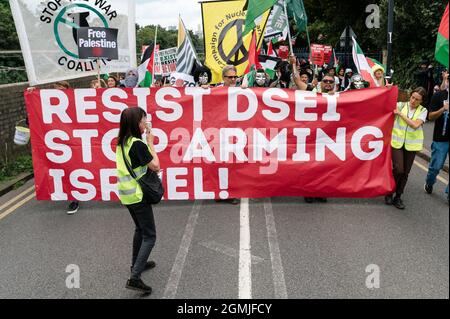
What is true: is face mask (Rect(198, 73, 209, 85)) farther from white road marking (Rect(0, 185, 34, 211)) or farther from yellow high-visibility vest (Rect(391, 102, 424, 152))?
white road marking (Rect(0, 185, 34, 211))

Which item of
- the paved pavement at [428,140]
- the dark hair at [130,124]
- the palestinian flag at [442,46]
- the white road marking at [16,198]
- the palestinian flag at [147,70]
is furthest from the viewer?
the paved pavement at [428,140]

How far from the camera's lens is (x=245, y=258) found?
4750 mm

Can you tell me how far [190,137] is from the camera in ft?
21.1

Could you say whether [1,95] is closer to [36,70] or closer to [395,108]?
[36,70]

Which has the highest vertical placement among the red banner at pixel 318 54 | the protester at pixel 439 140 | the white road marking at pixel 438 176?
the red banner at pixel 318 54

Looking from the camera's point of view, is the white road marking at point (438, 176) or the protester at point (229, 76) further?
the white road marking at point (438, 176)

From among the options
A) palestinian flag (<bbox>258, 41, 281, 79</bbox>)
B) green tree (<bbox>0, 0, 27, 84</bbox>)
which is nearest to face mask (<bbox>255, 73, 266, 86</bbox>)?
palestinian flag (<bbox>258, 41, 281, 79</bbox>)

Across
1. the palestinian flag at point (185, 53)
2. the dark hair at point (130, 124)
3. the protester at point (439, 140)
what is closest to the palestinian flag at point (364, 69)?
the protester at point (439, 140)

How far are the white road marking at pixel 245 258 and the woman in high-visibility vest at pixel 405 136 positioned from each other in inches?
88.4

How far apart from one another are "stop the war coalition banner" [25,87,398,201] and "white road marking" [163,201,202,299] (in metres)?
0.57

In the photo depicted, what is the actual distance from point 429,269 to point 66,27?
21.3 ft

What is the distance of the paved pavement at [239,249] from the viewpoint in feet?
13.6

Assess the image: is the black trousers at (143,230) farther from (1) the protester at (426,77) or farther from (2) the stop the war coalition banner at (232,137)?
(1) the protester at (426,77)
